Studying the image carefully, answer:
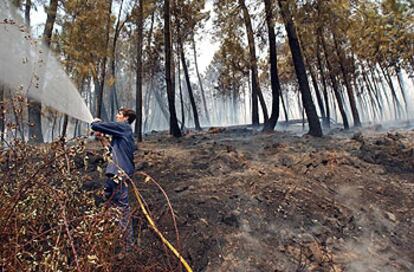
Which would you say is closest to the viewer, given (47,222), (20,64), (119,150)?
(47,222)

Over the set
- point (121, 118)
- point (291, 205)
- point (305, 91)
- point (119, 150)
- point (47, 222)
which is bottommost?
point (291, 205)

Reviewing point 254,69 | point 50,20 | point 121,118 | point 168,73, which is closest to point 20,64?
point 50,20

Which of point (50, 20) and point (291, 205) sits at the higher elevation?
point (50, 20)

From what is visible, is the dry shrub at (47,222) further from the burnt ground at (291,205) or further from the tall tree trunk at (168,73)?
the tall tree trunk at (168,73)

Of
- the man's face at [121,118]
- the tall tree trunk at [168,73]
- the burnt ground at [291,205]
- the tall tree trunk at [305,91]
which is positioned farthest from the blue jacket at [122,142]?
the tall tree trunk at [168,73]

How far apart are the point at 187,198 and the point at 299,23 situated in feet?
20.6

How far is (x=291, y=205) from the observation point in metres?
4.93

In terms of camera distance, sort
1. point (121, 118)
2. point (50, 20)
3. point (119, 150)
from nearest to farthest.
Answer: point (119, 150) < point (121, 118) < point (50, 20)

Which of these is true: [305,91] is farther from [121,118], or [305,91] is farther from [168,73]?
[121,118]

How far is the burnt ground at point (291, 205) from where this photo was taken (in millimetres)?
3875

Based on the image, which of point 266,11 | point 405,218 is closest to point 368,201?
point 405,218

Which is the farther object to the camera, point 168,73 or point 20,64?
point 168,73

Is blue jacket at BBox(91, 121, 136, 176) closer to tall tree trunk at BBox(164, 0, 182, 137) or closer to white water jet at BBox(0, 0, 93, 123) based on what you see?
white water jet at BBox(0, 0, 93, 123)

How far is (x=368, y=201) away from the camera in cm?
523
